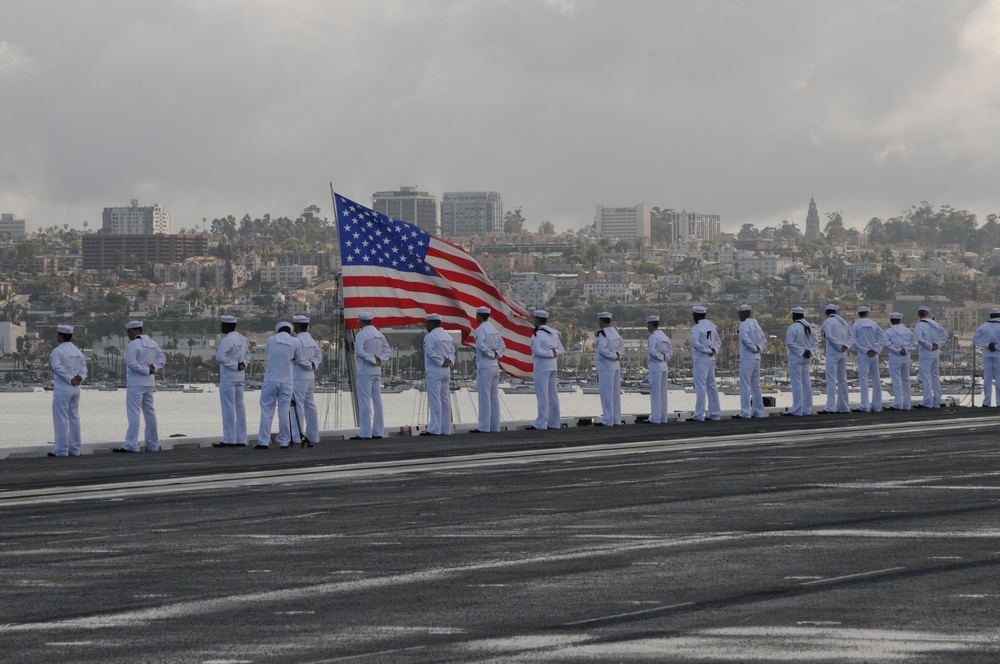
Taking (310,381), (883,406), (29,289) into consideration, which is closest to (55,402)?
(310,381)

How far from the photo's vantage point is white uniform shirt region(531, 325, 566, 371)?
25.4 meters

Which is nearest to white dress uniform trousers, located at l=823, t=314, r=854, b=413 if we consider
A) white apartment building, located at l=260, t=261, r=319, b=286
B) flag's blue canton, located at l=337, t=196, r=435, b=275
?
flag's blue canton, located at l=337, t=196, r=435, b=275

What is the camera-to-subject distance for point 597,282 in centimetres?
18300

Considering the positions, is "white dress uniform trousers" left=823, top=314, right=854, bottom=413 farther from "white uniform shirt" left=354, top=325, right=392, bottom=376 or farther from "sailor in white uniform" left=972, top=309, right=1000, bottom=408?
"white uniform shirt" left=354, top=325, right=392, bottom=376

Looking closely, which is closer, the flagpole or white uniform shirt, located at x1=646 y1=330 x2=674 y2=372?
the flagpole

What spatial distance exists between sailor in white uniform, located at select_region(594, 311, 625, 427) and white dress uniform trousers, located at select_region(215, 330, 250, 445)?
6344mm

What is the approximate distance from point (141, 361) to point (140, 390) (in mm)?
389

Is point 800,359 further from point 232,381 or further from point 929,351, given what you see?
point 232,381

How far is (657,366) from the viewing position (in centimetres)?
2731

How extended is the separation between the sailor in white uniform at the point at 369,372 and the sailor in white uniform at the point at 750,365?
7295 mm

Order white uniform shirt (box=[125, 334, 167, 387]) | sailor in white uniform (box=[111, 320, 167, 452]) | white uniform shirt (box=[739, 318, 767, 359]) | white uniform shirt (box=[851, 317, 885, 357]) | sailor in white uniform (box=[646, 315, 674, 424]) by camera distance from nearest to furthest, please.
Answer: sailor in white uniform (box=[111, 320, 167, 452]) < white uniform shirt (box=[125, 334, 167, 387]) < sailor in white uniform (box=[646, 315, 674, 424]) < white uniform shirt (box=[739, 318, 767, 359]) < white uniform shirt (box=[851, 317, 885, 357])

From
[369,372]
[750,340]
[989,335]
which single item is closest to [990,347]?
[989,335]

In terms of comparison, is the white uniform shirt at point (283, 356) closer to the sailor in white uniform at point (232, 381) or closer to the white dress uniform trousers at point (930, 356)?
the sailor in white uniform at point (232, 381)

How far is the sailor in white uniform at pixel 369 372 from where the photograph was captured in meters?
23.3
